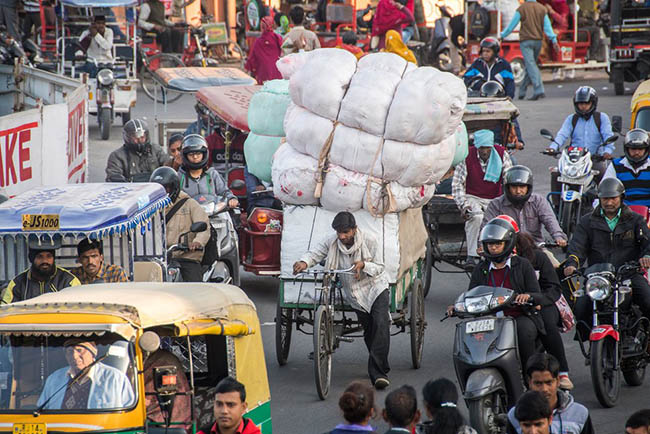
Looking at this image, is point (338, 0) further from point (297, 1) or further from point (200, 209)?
point (200, 209)

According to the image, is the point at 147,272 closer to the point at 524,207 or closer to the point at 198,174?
the point at 198,174

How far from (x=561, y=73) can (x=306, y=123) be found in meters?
21.8

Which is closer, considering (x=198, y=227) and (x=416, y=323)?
(x=416, y=323)

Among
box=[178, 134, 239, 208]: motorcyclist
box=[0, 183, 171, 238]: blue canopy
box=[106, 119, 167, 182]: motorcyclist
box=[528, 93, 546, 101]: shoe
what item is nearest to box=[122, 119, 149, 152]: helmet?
box=[106, 119, 167, 182]: motorcyclist

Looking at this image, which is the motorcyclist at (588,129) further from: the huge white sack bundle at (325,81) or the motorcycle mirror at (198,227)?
the motorcycle mirror at (198,227)

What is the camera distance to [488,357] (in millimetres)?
8789

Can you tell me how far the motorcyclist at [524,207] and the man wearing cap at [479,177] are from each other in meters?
2.04

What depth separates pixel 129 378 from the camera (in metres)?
6.96

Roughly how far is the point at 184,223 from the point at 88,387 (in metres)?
5.42

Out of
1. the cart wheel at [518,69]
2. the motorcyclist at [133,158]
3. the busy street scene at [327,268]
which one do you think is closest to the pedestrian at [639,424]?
the busy street scene at [327,268]

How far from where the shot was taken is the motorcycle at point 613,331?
979 centimetres

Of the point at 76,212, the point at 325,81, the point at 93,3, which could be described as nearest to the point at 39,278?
the point at 76,212

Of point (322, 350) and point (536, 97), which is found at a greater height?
point (536, 97)

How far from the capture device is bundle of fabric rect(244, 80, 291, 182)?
1359 cm
